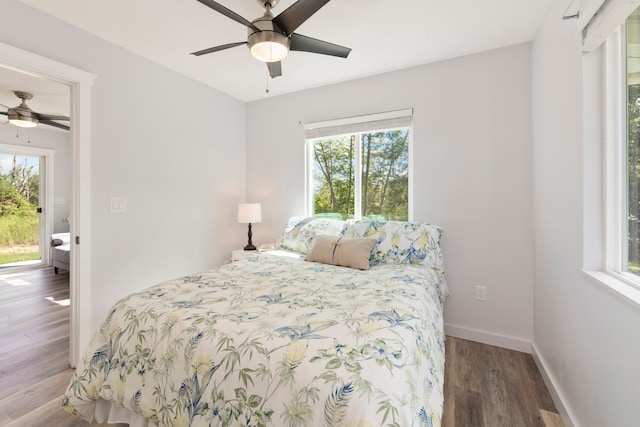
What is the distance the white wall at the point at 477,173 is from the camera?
2.34 m

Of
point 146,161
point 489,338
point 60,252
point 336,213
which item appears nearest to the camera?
point 489,338

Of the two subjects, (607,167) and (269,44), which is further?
(269,44)

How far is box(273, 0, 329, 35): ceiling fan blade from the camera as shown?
144cm

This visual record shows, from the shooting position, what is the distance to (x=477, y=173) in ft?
8.13

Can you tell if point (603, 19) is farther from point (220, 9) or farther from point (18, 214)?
point (18, 214)

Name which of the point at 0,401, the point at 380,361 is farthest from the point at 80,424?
the point at 380,361

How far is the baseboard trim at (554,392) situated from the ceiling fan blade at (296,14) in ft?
8.07

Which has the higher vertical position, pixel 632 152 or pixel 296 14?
pixel 296 14

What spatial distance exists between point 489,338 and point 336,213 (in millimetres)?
1812

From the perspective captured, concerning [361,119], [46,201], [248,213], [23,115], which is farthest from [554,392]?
[46,201]

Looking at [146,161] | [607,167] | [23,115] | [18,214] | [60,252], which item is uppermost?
[23,115]

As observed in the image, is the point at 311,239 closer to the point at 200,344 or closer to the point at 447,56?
the point at 200,344

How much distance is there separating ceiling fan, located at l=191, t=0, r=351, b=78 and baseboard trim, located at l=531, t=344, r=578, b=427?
2.44 meters

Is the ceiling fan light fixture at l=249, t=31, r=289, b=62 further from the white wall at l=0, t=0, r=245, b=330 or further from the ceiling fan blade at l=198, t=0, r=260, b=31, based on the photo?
the white wall at l=0, t=0, r=245, b=330
